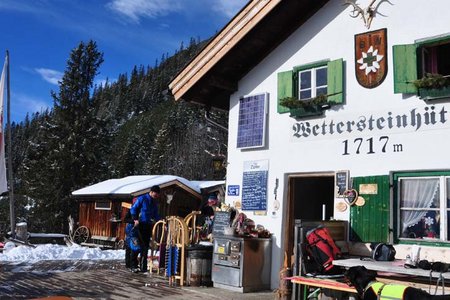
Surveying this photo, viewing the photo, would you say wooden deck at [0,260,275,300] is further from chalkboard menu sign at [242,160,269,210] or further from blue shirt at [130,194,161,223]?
chalkboard menu sign at [242,160,269,210]

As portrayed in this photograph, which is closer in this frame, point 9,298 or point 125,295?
point 9,298

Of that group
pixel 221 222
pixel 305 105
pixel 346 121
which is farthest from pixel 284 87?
pixel 221 222

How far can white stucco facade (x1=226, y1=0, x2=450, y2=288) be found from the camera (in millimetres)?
7691

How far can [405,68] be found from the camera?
793cm

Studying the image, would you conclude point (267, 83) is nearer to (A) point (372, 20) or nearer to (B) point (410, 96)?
(A) point (372, 20)

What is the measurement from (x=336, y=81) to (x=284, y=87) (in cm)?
114

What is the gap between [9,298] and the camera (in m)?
7.48

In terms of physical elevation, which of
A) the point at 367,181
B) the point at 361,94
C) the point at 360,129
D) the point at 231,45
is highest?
the point at 231,45

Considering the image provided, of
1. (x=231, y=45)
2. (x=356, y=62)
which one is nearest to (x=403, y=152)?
(x=356, y=62)

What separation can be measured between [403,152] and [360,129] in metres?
0.90

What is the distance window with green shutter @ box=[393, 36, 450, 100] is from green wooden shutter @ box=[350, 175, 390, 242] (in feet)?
4.84

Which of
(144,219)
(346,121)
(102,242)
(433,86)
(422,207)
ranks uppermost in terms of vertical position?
(433,86)

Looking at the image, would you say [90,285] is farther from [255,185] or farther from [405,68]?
[405,68]

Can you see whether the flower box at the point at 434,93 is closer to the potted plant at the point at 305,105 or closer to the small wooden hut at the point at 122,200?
the potted plant at the point at 305,105
